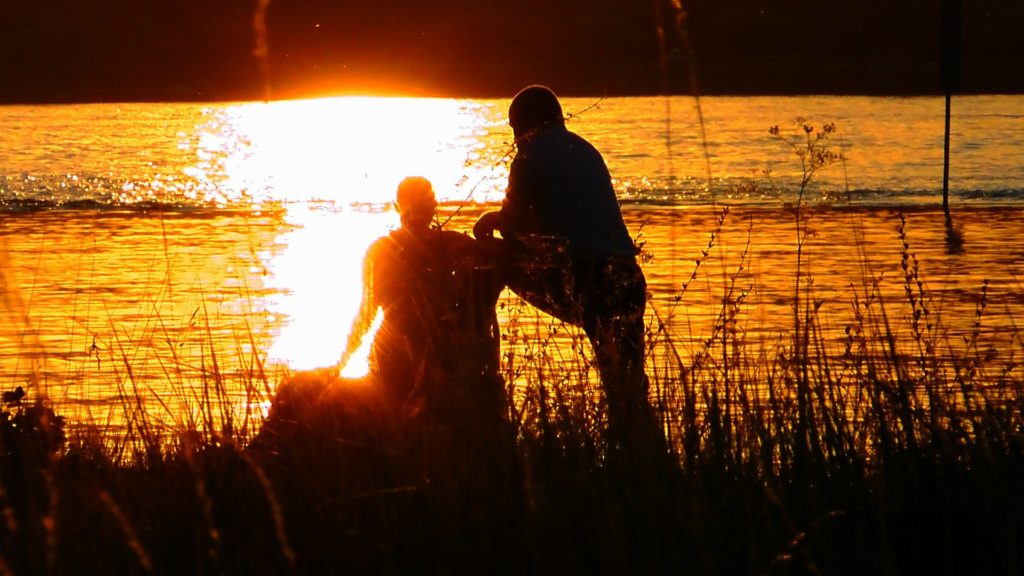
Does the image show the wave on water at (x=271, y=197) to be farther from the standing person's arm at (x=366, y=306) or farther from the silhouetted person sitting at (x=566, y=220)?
the standing person's arm at (x=366, y=306)

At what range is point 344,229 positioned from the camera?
21.2 meters

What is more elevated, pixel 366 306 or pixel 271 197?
pixel 271 197

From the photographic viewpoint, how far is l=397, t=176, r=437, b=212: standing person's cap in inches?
259

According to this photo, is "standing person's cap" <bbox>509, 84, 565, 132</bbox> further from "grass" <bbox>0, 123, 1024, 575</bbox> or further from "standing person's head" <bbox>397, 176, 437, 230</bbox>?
"grass" <bbox>0, 123, 1024, 575</bbox>

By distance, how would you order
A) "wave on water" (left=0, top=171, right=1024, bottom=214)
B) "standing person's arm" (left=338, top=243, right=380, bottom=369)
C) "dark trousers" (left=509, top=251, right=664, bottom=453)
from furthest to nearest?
"wave on water" (left=0, top=171, right=1024, bottom=214) < "standing person's arm" (left=338, top=243, right=380, bottom=369) < "dark trousers" (left=509, top=251, right=664, bottom=453)

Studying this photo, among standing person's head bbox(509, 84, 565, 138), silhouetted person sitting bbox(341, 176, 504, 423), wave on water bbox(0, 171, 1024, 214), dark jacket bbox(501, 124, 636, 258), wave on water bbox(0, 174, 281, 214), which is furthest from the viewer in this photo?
wave on water bbox(0, 174, 281, 214)

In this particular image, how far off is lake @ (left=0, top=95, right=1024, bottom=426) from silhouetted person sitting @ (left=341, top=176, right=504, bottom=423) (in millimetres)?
172

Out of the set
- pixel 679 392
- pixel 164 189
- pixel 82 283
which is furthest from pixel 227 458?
pixel 164 189

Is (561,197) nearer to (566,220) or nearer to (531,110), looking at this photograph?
(566,220)

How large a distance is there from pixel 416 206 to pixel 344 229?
14783 mm

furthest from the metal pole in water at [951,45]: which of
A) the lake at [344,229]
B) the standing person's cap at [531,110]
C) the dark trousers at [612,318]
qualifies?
the dark trousers at [612,318]

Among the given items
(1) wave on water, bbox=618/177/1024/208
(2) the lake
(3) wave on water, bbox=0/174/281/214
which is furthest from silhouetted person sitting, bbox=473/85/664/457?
(3) wave on water, bbox=0/174/281/214

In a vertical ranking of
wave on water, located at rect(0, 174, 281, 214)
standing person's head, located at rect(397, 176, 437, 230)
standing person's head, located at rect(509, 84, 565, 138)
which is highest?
wave on water, located at rect(0, 174, 281, 214)

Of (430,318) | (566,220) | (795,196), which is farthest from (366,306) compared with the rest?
(795,196)
